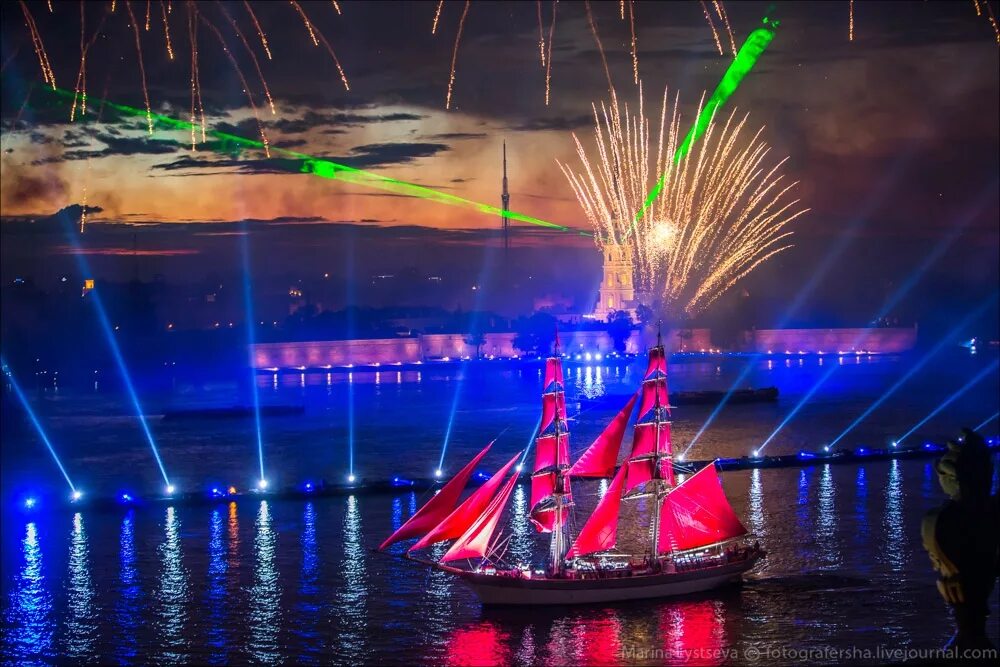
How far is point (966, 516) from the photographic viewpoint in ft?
12.8

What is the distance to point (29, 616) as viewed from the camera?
1395 centimetres

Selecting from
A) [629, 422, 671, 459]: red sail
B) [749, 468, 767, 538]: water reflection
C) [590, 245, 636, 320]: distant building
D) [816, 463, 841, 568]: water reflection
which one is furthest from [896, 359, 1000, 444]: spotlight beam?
[590, 245, 636, 320]: distant building

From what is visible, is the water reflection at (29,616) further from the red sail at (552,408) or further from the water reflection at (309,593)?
the red sail at (552,408)

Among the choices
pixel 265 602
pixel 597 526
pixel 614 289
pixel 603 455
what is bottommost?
pixel 265 602

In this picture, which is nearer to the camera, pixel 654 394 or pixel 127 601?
pixel 127 601

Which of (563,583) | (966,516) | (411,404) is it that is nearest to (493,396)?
(411,404)

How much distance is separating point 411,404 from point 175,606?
33.4 m

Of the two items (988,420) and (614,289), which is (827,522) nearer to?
(988,420)

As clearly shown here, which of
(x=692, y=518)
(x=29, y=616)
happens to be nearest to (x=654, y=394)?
(x=692, y=518)

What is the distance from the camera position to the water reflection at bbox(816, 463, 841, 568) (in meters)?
16.4

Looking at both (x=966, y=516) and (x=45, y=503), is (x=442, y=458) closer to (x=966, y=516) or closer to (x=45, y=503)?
(x=45, y=503)

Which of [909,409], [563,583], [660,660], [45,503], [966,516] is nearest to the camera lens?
[966,516]

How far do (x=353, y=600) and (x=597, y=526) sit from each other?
2.99 m

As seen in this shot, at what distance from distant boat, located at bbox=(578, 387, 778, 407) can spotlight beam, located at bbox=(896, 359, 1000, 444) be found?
632cm
